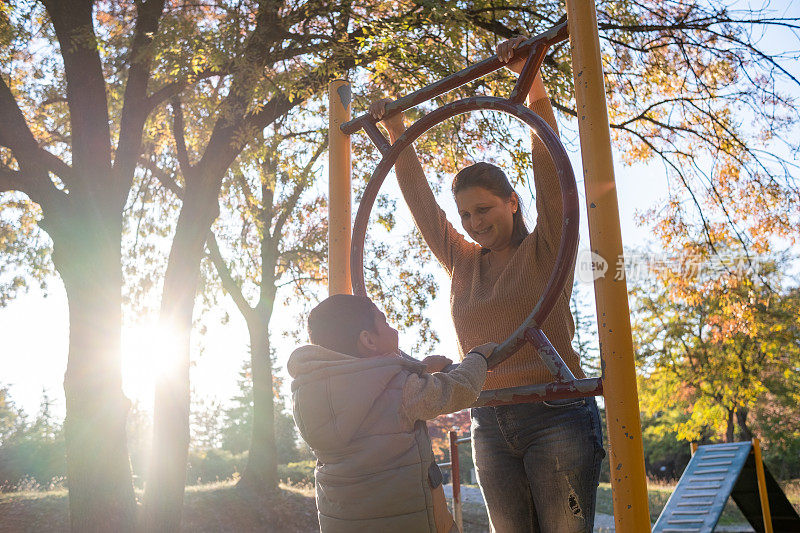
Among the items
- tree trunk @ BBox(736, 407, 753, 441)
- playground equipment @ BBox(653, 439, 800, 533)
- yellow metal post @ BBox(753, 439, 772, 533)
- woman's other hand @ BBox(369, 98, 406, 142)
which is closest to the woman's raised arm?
woman's other hand @ BBox(369, 98, 406, 142)

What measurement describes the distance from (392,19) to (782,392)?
16514 millimetres

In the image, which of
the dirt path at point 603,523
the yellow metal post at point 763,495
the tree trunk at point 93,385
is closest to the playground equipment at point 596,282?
the tree trunk at point 93,385

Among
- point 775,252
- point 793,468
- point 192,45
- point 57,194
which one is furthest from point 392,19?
point 793,468

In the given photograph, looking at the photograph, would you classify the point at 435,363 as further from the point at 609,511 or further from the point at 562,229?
the point at 609,511

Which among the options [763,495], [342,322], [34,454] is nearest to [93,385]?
[342,322]

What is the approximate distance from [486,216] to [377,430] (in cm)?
71

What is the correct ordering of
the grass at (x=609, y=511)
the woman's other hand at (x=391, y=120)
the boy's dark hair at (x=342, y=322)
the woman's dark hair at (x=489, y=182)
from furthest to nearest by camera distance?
the grass at (x=609, y=511), the woman's other hand at (x=391, y=120), the woman's dark hair at (x=489, y=182), the boy's dark hair at (x=342, y=322)

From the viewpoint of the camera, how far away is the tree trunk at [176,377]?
23.8 feet

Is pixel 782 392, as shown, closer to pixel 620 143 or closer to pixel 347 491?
pixel 620 143

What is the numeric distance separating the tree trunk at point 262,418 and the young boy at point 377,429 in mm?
11228

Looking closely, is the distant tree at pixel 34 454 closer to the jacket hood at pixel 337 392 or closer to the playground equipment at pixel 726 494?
the playground equipment at pixel 726 494

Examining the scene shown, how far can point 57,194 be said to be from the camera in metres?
6.41

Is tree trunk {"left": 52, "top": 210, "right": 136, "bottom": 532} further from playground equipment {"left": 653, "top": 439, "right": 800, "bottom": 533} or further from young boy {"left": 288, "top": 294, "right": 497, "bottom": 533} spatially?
playground equipment {"left": 653, "top": 439, "right": 800, "bottom": 533}

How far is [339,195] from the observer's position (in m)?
2.50
